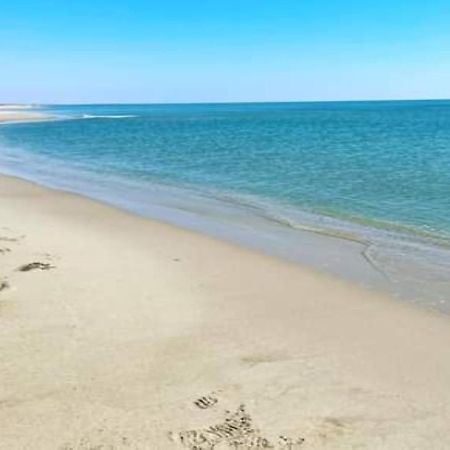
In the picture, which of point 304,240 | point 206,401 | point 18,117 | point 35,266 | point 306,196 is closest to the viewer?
point 206,401

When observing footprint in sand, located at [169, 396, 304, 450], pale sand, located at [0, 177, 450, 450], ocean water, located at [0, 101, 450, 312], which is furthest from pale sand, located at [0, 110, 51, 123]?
footprint in sand, located at [169, 396, 304, 450]

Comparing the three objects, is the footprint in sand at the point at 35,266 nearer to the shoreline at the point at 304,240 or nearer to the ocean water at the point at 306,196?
the shoreline at the point at 304,240

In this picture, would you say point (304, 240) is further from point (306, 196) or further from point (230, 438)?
point (230, 438)

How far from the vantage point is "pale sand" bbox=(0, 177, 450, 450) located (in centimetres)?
500

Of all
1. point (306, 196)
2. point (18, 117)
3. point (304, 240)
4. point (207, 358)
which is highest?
point (207, 358)

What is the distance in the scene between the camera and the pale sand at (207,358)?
5.00 m

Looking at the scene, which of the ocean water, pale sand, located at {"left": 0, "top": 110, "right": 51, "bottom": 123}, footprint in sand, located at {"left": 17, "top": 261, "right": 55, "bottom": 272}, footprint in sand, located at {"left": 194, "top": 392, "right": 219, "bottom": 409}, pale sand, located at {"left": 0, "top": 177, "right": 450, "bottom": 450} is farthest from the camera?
pale sand, located at {"left": 0, "top": 110, "right": 51, "bottom": 123}

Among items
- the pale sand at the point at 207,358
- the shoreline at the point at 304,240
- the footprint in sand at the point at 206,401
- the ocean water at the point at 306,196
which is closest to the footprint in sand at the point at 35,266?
the pale sand at the point at 207,358

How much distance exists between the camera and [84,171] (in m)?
28.0

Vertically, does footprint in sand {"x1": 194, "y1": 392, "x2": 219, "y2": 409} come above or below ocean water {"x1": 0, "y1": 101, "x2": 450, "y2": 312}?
above

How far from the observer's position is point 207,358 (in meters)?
6.40

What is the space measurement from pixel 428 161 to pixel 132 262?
22.6 meters

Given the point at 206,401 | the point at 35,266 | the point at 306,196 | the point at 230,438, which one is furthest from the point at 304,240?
the point at 230,438

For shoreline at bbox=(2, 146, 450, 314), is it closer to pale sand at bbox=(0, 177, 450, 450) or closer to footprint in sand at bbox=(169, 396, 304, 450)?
pale sand at bbox=(0, 177, 450, 450)
